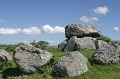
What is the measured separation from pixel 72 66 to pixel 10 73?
7277 mm

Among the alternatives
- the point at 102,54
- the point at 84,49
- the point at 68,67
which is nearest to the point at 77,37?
the point at 84,49

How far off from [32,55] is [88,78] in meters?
6.99

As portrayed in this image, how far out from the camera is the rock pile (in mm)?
41812

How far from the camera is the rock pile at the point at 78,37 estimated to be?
41812 mm

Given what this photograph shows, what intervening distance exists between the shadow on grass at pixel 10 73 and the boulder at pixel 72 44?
1188 centimetres

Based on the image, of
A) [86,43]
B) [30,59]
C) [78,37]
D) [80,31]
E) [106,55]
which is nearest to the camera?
[30,59]

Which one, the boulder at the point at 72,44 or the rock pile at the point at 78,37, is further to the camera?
the boulder at the point at 72,44

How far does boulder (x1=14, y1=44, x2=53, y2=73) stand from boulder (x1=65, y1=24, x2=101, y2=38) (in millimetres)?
13604

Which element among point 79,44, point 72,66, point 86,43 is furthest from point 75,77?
point 86,43

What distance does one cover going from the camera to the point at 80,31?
44.3 m

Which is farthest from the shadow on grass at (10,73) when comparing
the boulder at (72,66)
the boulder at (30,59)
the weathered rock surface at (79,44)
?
the weathered rock surface at (79,44)

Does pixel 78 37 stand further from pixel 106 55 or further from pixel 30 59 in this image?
pixel 30 59

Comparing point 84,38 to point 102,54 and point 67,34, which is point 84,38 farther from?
point 102,54

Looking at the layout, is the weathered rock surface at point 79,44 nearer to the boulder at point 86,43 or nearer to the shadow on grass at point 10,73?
the boulder at point 86,43
